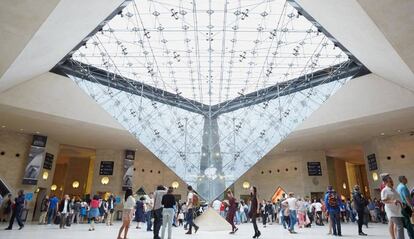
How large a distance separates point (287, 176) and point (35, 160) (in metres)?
17.7

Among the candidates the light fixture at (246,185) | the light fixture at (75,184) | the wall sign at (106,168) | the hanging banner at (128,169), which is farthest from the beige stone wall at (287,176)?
the light fixture at (75,184)

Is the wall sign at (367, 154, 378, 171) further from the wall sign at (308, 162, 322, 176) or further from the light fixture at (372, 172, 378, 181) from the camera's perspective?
the wall sign at (308, 162, 322, 176)

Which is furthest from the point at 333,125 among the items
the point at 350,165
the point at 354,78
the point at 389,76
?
the point at 350,165

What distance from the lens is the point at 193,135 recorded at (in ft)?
55.9

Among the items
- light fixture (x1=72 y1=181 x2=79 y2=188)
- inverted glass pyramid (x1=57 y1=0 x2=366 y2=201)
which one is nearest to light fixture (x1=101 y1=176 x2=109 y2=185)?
inverted glass pyramid (x1=57 y1=0 x2=366 y2=201)

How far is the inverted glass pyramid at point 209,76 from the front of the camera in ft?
35.6

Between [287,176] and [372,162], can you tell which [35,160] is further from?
[372,162]

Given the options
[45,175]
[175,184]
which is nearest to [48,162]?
[45,175]

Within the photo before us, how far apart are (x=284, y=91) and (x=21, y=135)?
16.1 metres

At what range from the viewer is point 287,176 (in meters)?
20.8

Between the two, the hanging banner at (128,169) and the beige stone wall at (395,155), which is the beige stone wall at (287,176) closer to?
the beige stone wall at (395,155)

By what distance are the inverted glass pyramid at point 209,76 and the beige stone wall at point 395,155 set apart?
5822 millimetres

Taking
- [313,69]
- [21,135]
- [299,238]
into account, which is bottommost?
[299,238]

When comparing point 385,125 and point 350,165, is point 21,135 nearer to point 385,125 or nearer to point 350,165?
point 385,125
